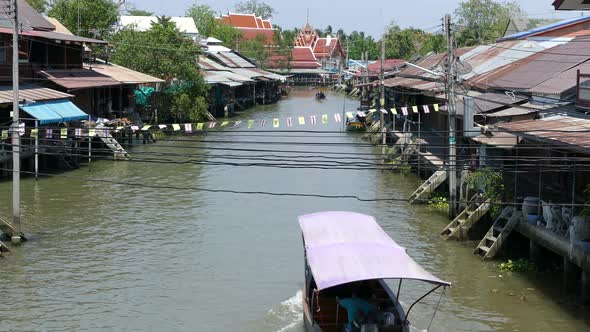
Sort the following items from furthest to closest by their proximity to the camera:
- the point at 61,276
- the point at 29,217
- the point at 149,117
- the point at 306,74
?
the point at 306,74 → the point at 149,117 → the point at 29,217 → the point at 61,276

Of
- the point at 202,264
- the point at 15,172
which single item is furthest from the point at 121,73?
the point at 202,264

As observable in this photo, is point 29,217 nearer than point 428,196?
Yes

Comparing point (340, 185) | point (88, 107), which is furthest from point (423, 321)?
point (88, 107)

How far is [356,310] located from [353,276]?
0.95 meters

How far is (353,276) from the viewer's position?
44.2 ft

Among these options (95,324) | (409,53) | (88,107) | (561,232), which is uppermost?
(409,53)

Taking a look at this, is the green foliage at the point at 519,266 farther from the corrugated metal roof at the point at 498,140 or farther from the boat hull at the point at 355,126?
the boat hull at the point at 355,126

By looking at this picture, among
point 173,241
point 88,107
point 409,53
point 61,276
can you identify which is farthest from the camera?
point 409,53

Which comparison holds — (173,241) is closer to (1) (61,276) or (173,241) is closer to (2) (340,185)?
(1) (61,276)

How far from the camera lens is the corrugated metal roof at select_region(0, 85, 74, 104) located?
3167cm

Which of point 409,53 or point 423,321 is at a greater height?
point 409,53

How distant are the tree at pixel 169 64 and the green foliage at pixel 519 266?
114ft

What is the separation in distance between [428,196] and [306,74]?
3785 inches

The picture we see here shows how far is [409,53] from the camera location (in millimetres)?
100062
